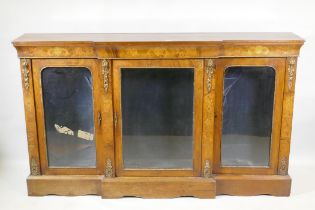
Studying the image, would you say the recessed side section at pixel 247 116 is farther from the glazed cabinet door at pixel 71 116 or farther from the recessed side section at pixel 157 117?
the glazed cabinet door at pixel 71 116

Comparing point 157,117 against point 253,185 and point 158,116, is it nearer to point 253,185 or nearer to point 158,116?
point 158,116

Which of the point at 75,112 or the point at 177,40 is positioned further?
the point at 75,112

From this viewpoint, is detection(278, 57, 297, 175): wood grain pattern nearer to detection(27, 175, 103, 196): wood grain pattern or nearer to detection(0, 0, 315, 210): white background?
detection(0, 0, 315, 210): white background

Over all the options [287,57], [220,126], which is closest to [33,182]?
[220,126]

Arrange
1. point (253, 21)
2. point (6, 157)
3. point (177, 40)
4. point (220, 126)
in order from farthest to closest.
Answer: point (6, 157)
point (253, 21)
point (220, 126)
point (177, 40)

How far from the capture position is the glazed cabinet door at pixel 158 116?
10.2 feet

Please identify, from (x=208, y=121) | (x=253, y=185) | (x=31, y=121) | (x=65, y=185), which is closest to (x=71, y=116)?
(x=31, y=121)

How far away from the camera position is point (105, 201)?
3.28 m

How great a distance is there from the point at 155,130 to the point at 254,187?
81 centimetres

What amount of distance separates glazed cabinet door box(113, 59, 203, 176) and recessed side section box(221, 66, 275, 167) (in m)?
0.21

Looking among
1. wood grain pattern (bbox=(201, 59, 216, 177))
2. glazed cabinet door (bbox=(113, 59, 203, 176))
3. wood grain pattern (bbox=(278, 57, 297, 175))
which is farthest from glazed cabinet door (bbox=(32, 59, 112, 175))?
wood grain pattern (bbox=(278, 57, 297, 175))

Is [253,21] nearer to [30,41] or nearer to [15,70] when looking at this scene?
[30,41]

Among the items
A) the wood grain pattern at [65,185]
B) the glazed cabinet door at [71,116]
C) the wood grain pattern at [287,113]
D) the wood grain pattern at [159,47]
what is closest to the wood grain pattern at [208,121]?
the wood grain pattern at [159,47]

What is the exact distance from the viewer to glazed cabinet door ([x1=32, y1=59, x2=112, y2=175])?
124 inches
